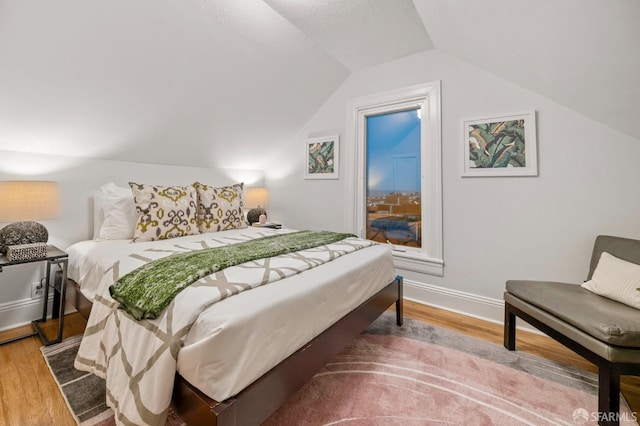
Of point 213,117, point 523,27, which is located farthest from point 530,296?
point 213,117

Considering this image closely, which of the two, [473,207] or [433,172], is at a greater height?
[433,172]

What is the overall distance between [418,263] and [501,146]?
1.31 m

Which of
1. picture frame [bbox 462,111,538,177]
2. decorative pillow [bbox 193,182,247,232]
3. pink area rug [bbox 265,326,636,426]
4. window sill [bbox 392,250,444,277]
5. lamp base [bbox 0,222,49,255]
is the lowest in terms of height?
pink area rug [bbox 265,326,636,426]

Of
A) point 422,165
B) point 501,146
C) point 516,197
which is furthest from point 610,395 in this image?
point 422,165

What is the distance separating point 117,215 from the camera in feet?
7.79

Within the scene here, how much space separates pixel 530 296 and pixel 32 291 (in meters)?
3.69

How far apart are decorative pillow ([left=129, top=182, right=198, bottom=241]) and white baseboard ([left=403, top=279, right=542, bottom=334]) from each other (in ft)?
7.36

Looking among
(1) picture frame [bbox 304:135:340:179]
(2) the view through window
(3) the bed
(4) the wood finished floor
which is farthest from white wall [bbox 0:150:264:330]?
(2) the view through window

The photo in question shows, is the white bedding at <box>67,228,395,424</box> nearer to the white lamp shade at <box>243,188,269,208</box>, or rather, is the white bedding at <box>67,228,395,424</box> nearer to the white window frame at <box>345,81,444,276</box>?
the white window frame at <box>345,81,444,276</box>

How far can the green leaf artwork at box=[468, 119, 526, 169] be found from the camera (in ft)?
7.70

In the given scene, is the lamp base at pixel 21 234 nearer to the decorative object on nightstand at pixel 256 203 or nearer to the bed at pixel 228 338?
the bed at pixel 228 338

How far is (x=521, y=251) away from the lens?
2.38 m

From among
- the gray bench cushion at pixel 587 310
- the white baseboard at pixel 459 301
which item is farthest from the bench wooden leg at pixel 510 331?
the white baseboard at pixel 459 301

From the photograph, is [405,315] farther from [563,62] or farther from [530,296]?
[563,62]
